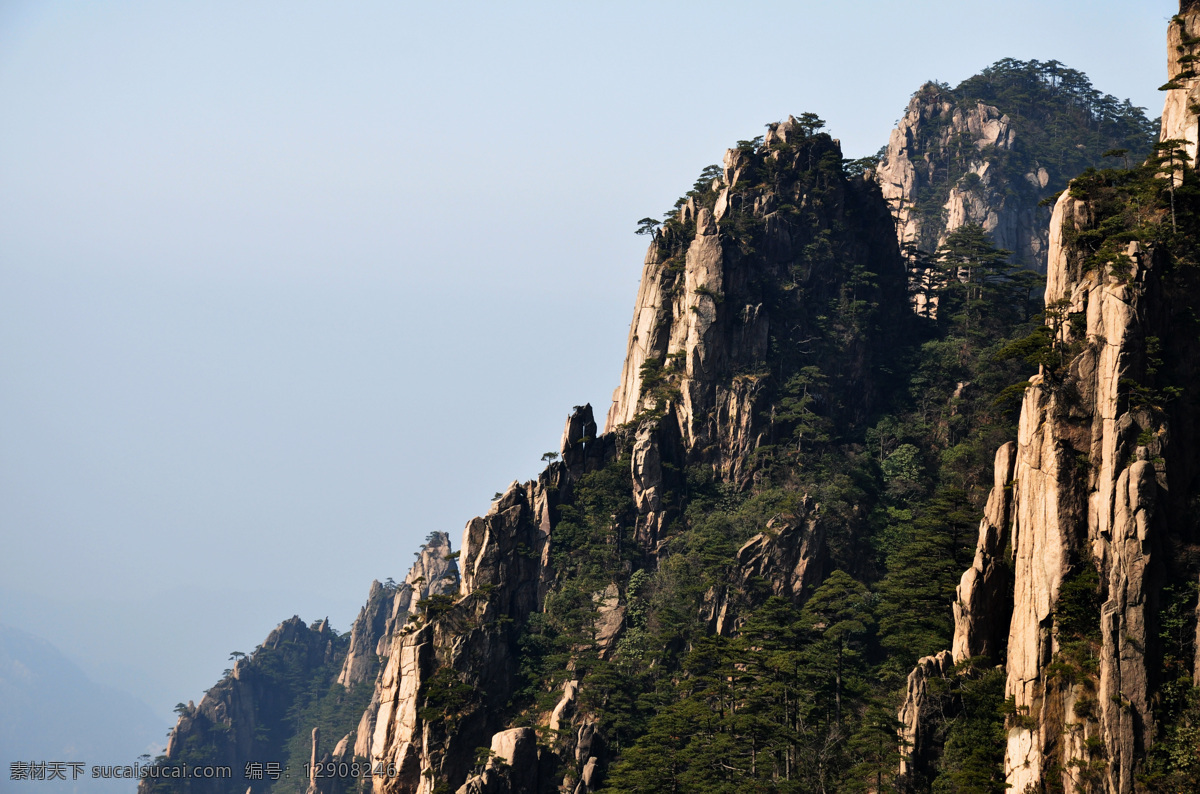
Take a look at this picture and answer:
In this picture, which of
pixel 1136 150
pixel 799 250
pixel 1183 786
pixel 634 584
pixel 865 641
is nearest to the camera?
pixel 1183 786

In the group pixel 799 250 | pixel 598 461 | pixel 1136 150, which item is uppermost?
pixel 1136 150

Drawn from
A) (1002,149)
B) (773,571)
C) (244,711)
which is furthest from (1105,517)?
(244,711)

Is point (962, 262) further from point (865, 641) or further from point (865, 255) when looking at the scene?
point (865, 641)

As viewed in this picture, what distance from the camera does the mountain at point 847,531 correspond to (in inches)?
2082

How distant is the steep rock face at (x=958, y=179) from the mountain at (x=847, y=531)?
11.3 ft

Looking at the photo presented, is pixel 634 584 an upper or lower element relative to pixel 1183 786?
upper

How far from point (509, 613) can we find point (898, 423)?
34.6 meters

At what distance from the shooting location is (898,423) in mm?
94938

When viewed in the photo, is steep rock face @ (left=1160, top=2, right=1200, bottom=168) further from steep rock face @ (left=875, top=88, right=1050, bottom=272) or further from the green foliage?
the green foliage

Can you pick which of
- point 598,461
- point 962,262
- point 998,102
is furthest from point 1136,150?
point 598,461

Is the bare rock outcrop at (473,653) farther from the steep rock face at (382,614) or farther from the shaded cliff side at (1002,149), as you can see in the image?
the shaded cliff side at (1002,149)

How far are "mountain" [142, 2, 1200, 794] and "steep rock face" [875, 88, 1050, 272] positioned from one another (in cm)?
345

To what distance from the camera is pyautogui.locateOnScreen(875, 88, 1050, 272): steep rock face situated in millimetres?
137750

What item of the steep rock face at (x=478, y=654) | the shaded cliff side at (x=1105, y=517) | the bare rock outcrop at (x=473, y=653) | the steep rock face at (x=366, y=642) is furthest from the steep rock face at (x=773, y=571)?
the steep rock face at (x=366, y=642)
